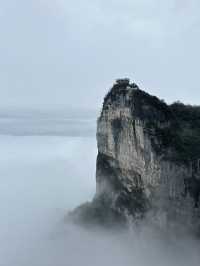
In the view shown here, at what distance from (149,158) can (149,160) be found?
183 mm

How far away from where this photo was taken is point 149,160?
238 feet

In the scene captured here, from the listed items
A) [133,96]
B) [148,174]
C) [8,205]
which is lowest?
[8,205]

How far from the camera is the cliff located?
234 ft

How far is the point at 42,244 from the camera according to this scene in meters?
89.6

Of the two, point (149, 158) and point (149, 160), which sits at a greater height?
point (149, 158)

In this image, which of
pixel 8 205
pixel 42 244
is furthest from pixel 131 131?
pixel 8 205

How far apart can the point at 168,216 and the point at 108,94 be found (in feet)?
46.9

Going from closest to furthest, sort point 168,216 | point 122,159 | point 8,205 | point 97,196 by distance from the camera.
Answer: point 168,216
point 122,159
point 97,196
point 8,205

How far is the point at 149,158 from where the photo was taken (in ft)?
238

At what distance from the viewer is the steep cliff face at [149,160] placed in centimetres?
7131

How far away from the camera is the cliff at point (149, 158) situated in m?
71.4

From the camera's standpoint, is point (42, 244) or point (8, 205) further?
point (8, 205)

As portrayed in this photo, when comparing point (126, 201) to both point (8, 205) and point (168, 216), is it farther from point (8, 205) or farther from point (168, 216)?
point (8, 205)

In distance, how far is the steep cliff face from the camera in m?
71.3
